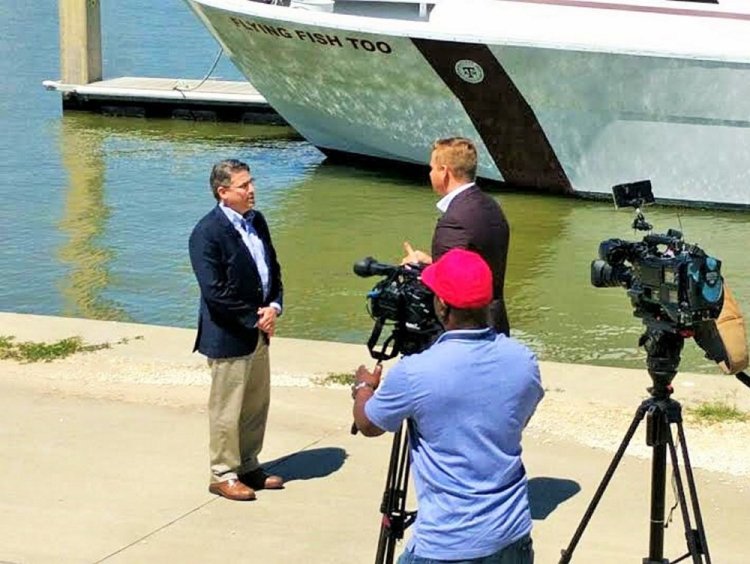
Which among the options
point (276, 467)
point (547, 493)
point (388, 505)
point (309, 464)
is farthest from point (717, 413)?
point (388, 505)

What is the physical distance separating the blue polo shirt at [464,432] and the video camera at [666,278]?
0.84 meters

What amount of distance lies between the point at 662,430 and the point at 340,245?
10.6m

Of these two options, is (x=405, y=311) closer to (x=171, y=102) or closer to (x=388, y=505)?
(x=388, y=505)

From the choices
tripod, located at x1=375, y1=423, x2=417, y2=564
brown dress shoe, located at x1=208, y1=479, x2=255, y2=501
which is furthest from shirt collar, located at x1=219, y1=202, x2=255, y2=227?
tripod, located at x1=375, y1=423, x2=417, y2=564

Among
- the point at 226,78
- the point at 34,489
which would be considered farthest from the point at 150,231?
the point at 226,78

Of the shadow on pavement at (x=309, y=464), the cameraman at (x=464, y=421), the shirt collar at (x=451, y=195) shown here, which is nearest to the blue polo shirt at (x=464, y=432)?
the cameraman at (x=464, y=421)

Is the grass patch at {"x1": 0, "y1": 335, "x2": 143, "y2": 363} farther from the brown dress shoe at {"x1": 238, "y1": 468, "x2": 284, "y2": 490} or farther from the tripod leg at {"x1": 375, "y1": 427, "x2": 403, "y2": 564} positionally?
the tripod leg at {"x1": 375, "y1": 427, "x2": 403, "y2": 564}

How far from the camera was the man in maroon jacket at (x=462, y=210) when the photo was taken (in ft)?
18.4

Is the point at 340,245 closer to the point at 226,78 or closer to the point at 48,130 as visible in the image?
the point at 48,130

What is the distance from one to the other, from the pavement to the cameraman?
6.12ft

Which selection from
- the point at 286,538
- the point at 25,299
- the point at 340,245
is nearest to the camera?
the point at 286,538

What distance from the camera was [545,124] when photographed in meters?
16.9

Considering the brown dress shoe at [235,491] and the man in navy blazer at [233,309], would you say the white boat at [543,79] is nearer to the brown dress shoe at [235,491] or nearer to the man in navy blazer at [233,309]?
the man in navy blazer at [233,309]

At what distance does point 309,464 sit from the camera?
266 inches
